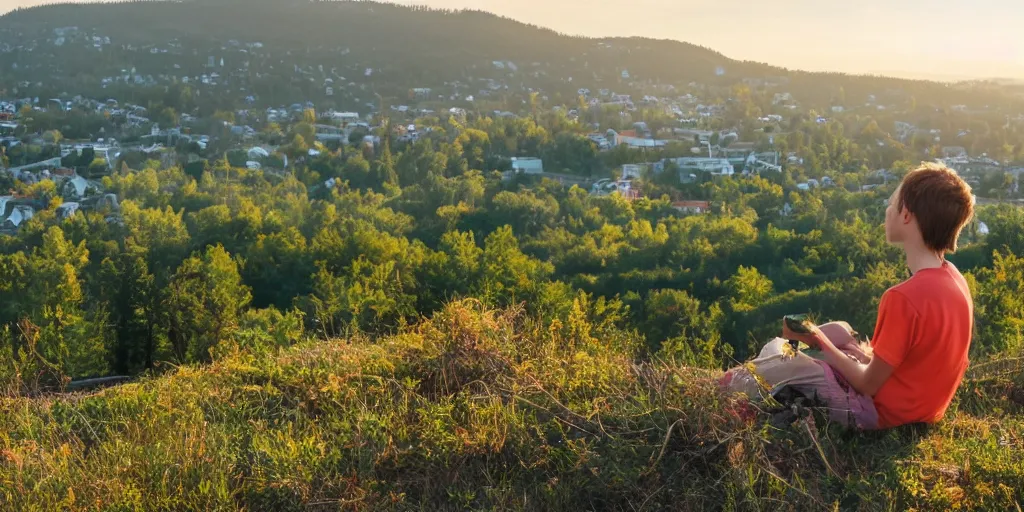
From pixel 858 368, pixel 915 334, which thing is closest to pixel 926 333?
pixel 915 334

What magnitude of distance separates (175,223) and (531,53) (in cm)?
5276

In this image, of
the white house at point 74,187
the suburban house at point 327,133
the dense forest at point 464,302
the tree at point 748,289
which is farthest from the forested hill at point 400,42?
the tree at point 748,289

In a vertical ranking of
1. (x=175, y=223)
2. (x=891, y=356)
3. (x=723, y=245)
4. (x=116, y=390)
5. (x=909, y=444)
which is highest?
(x=891, y=356)

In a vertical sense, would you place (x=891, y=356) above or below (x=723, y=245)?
above

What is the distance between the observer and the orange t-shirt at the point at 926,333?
7.94 ft

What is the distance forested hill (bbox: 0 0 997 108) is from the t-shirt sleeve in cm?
6832

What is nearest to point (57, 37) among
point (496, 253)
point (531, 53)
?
point (531, 53)

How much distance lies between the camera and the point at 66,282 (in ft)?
51.9

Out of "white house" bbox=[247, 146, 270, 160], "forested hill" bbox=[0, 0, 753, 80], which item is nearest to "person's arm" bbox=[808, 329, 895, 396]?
"white house" bbox=[247, 146, 270, 160]

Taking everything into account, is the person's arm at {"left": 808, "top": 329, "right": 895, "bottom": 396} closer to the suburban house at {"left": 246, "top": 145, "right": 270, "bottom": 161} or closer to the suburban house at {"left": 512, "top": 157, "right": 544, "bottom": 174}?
the suburban house at {"left": 512, "top": 157, "right": 544, "bottom": 174}

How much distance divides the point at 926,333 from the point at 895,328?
0.32ft

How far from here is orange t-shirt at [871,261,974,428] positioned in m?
2.42

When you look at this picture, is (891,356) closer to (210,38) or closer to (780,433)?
(780,433)

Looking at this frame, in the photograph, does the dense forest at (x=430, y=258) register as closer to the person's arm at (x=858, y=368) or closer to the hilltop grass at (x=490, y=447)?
the hilltop grass at (x=490, y=447)
